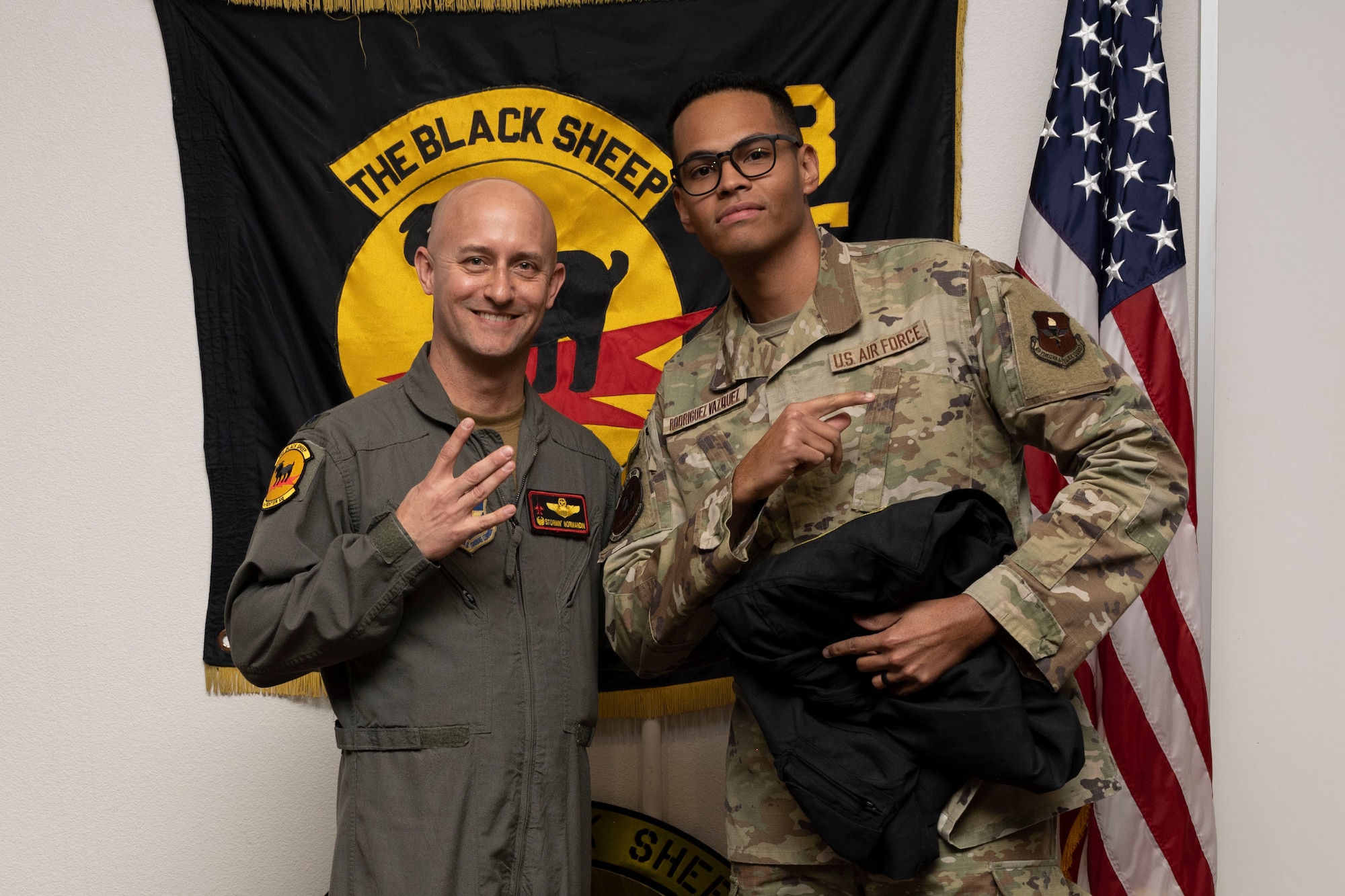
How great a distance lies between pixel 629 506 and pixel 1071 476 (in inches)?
25.8

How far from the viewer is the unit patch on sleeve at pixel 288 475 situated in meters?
1.45

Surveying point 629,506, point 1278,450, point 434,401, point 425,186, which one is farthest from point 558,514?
point 1278,450

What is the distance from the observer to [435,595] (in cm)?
152

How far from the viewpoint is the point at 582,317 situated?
230 cm

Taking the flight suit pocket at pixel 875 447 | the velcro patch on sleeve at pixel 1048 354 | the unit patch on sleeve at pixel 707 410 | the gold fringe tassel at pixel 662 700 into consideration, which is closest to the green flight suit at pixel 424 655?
the unit patch on sleeve at pixel 707 410

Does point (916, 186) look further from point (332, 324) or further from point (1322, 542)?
point (332, 324)

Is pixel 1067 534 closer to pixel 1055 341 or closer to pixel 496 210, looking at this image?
pixel 1055 341

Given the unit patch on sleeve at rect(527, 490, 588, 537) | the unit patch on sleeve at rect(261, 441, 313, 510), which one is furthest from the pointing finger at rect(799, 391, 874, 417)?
the unit patch on sleeve at rect(261, 441, 313, 510)

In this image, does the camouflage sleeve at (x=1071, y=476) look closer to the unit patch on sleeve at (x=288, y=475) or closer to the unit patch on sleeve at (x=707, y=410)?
the unit patch on sleeve at (x=707, y=410)

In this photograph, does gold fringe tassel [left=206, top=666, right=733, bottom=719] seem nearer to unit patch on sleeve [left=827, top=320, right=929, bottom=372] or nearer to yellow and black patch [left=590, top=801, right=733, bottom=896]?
yellow and black patch [left=590, top=801, right=733, bottom=896]

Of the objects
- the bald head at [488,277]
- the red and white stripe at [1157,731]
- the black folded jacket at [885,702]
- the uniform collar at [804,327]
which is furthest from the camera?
the red and white stripe at [1157,731]

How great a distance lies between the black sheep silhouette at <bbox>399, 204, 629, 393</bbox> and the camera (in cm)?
229

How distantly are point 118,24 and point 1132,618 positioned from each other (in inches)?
104

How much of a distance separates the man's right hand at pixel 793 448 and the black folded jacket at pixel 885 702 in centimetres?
9
